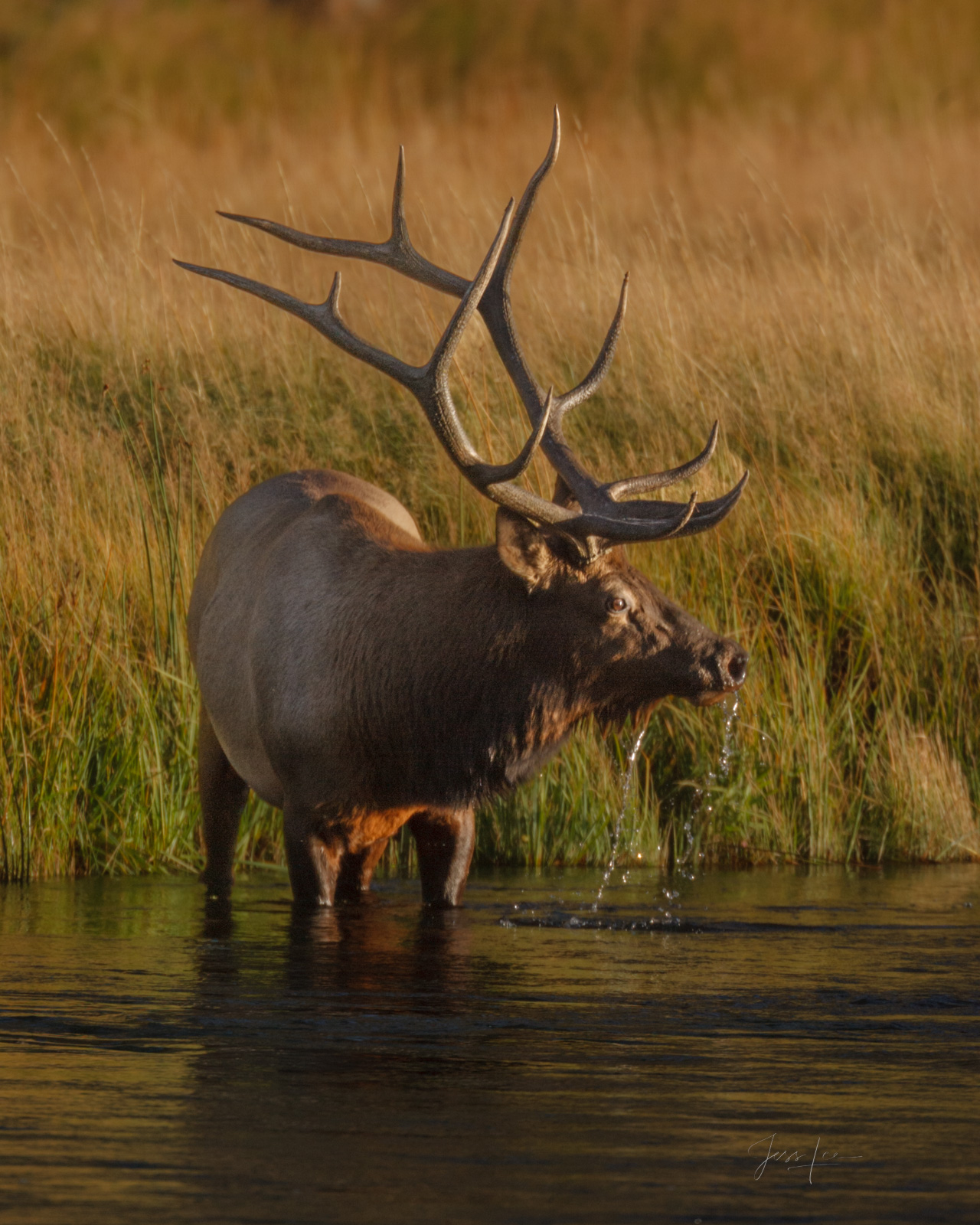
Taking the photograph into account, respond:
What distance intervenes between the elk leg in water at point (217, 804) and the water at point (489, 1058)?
0.19 meters

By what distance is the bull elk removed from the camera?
22.1 ft

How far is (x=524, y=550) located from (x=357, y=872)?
1.36 meters

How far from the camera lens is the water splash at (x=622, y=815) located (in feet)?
25.5

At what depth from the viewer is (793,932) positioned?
22.9 feet


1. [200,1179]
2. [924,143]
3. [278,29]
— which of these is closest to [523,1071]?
[200,1179]

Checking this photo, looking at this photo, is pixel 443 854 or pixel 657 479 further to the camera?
pixel 443 854

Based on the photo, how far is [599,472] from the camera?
9.92m

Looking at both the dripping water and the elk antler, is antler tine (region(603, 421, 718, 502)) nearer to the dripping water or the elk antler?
the elk antler

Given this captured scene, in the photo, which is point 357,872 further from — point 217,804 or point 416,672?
point 416,672
